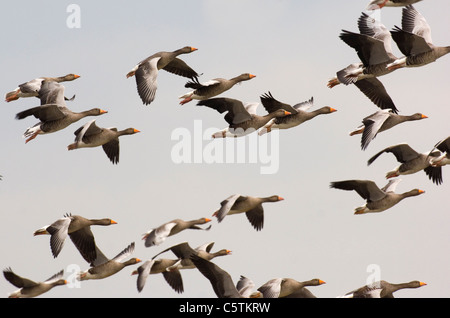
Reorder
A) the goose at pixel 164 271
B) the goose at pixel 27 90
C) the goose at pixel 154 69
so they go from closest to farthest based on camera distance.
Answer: the goose at pixel 164 271 < the goose at pixel 154 69 < the goose at pixel 27 90

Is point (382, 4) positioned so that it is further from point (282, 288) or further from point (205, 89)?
point (282, 288)

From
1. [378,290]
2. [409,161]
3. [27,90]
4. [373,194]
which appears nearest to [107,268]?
[27,90]

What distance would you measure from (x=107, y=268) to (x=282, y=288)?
3.85 m

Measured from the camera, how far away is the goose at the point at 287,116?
27.7 m

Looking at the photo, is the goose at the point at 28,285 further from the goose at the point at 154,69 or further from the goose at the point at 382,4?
the goose at the point at 382,4

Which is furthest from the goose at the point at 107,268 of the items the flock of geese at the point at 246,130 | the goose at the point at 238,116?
the goose at the point at 238,116

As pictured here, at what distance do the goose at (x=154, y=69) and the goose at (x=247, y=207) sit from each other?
8.54 feet

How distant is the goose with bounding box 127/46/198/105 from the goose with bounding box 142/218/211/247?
2544mm

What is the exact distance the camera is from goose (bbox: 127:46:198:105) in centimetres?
2536

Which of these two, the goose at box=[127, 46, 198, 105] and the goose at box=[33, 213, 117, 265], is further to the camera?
the goose at box=[127, 46, 198, 105]

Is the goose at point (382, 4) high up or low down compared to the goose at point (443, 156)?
up

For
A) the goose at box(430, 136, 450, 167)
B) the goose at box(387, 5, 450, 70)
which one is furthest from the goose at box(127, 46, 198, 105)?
the goose at box(430, 136, 450, 167)

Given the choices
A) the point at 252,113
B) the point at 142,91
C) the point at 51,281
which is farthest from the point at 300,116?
the point at 51,281

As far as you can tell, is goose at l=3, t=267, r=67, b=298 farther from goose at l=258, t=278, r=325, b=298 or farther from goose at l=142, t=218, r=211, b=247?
goose at l=258, t=278, r=325, b=298
